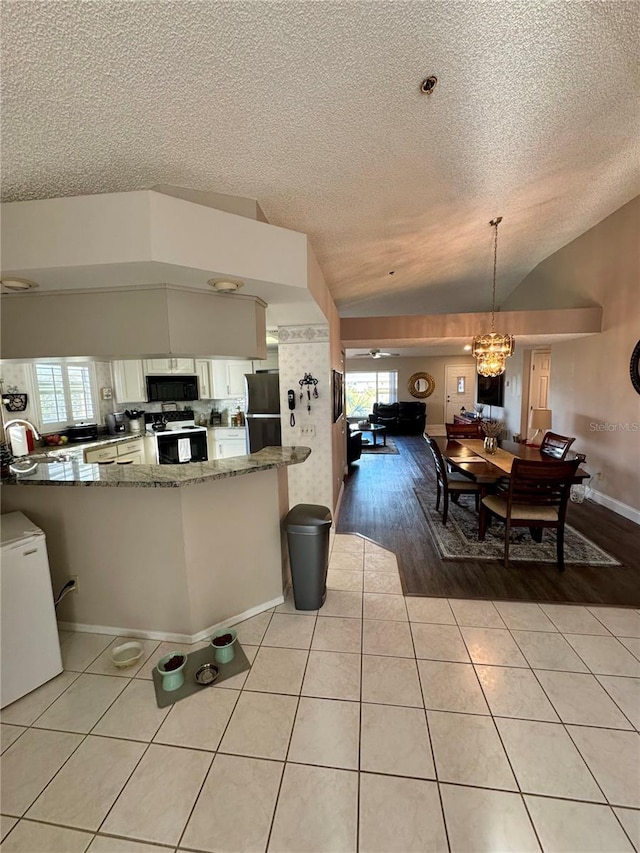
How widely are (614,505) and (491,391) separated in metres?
4.81

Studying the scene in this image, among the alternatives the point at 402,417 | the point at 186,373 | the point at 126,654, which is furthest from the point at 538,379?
the point at 126,654

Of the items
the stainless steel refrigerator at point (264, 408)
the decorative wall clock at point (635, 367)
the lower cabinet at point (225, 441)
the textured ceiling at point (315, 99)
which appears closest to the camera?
the textured ceiling at point (315, 99)

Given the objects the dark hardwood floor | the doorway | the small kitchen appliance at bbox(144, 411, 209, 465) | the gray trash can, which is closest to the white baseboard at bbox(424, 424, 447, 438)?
the doorway

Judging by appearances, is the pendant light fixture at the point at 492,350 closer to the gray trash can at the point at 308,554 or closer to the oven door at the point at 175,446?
the gray trash can at the point at 308,554

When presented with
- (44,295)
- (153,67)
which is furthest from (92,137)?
(44,295)

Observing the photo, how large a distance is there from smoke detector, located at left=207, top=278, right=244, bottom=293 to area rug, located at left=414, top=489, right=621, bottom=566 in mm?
2760

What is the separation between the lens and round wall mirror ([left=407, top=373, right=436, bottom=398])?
1029 centimetres

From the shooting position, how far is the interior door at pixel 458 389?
1007cm

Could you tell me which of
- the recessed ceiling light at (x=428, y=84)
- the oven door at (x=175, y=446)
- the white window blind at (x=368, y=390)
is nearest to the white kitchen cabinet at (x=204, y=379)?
the oven door at (x=175, y=446)

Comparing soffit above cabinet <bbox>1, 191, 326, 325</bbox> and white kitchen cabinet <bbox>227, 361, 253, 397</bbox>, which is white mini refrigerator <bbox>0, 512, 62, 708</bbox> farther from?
white kitchen cabinet <bbox>227, 361, 253, 397</bbox>

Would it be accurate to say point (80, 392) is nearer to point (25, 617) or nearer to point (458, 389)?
point (25, 617)

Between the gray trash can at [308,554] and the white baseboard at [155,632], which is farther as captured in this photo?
the gray trash can at [308,554]

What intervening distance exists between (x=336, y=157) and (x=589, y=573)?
3461 millimetres

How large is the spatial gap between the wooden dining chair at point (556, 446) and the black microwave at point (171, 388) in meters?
4.64
